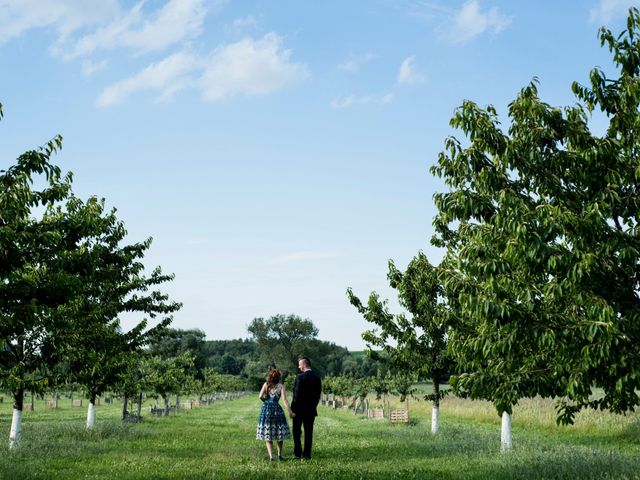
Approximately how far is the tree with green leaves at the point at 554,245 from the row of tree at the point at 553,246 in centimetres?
2

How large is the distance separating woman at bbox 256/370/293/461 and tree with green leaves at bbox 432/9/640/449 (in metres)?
6.00

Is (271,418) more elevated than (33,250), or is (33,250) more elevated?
(33,250)

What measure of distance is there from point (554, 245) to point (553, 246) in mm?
106

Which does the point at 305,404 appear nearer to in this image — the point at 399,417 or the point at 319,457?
the point at 319,457

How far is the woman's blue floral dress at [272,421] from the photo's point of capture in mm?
14992

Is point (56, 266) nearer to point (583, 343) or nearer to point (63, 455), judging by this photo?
point (63, 455)

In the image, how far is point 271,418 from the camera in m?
15.1

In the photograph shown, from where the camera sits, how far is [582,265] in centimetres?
816

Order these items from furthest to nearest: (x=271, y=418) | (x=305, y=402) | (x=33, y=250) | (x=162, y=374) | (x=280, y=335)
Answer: (x=280, y=335) < (x=162, y=374) < (x=305, y=402) < (x=271, y=418) < (x=33, y=250)

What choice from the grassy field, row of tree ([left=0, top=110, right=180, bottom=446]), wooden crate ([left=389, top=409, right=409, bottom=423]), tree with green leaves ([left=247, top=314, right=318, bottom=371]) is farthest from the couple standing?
tree with green leaves ([left=247, top=314, right=318, bottom=371])

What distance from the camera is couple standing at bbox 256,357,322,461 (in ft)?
49.3

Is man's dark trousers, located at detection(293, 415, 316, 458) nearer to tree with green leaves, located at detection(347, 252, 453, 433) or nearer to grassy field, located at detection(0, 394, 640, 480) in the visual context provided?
grassy field, located at detection(0, 394, 640, 480)

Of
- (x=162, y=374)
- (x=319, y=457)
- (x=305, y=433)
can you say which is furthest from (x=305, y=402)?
(x=162, y=374)

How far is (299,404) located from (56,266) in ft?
21.7
